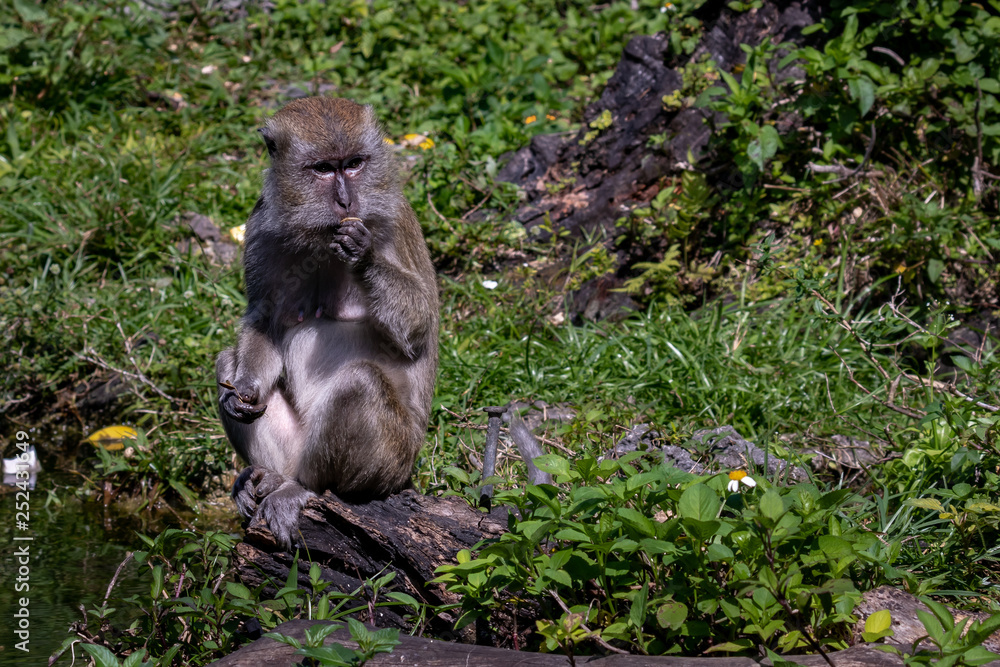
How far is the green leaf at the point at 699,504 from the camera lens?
2516mm

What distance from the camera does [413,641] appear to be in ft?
8.57

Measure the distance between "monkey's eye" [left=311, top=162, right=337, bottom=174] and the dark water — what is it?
186 cm

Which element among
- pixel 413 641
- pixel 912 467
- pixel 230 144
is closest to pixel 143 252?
pixel 230 144

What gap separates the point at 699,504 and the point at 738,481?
1194 millimetres

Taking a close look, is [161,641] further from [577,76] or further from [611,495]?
[577,76]

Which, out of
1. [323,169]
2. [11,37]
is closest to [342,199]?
[323,169]

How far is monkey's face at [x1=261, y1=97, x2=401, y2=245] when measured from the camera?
3662 mm

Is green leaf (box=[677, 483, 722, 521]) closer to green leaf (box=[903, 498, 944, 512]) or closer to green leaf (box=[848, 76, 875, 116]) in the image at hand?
green leaf (box=[903, 498, 944, 512])

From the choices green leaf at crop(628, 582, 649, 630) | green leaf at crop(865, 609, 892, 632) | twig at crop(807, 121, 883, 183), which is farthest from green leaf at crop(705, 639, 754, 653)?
twig at crop(807, 121, 883, 183)

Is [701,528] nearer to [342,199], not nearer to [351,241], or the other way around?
[351,241]

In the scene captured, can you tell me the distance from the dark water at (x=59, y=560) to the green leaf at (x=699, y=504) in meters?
2.16

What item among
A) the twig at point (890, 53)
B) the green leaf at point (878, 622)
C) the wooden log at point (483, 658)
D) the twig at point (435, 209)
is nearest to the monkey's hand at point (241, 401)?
the wooden log at point (483, 658)

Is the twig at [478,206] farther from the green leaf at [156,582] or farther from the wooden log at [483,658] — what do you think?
the wooden log at [483,658]

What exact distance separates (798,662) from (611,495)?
660 millimetres
